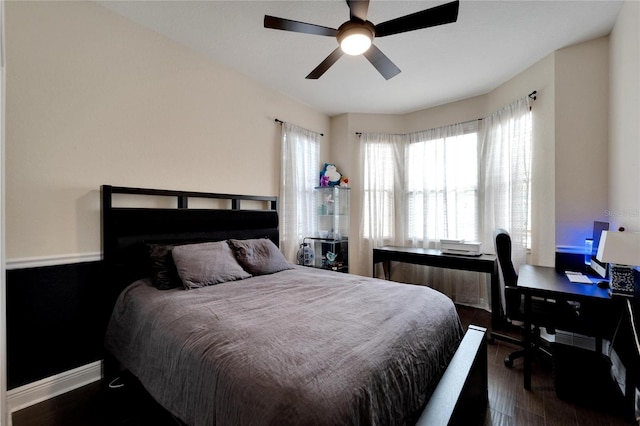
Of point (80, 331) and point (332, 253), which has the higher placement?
point (332, 253)

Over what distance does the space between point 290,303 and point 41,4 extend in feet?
8.18

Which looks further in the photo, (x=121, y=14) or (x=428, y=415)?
(x=121, y=14)

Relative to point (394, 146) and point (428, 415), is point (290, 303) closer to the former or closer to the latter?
point (428, 415)

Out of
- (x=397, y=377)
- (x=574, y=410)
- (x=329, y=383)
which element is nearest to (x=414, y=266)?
(x=574, y=410)

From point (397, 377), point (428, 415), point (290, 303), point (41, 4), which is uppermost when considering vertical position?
point (41, 4)

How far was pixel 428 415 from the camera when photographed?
110 cm

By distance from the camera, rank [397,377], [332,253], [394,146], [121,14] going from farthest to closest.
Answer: [394,146] → [332,253] → [121,14] → [397,377]

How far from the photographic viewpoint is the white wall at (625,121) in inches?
69.8

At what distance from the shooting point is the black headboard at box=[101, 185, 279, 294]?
1954mm

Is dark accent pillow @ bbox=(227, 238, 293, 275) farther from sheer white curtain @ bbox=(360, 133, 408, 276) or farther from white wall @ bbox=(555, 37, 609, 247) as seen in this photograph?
white wall @ bbox=(555, 37, 609, 247)

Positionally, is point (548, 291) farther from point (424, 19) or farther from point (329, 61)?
point (329, 61)

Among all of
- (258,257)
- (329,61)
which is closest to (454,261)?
(258,257)

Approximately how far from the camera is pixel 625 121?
6.37 feet

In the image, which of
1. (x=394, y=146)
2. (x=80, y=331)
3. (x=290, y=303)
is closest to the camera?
(x=290, y=303)
